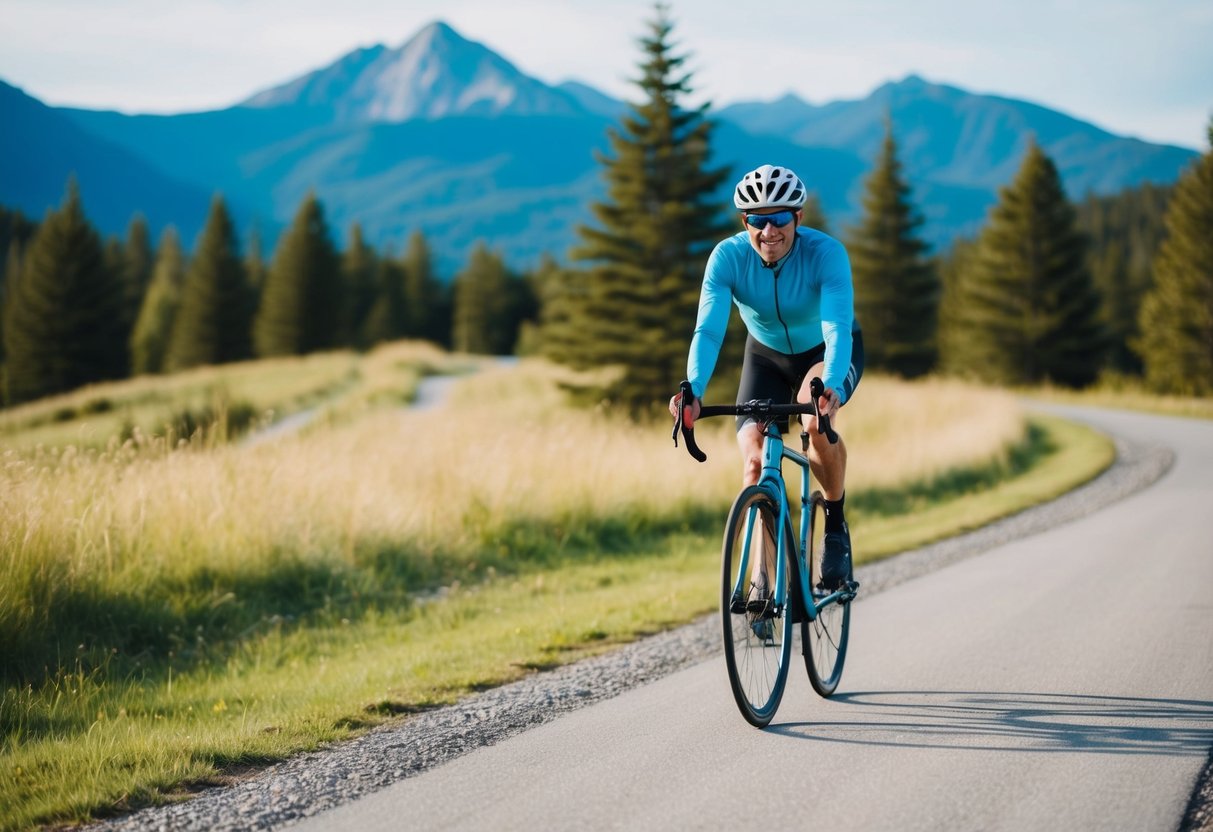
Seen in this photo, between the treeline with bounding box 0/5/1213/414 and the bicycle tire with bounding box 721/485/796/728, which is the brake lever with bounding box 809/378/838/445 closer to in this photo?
the bicycle tire with bounding box 721/485/796/728

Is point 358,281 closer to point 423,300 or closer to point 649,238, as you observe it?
point 423,300

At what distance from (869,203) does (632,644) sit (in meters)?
44.2

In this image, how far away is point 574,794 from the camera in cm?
382

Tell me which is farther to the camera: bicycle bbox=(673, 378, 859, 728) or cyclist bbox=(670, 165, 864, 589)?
cyclist bbox=(670, 165, 864, 589)

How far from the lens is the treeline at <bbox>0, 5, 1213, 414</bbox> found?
26047 mm

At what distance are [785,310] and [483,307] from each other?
91.4m

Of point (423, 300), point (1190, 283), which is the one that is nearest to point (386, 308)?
point (423, 300)

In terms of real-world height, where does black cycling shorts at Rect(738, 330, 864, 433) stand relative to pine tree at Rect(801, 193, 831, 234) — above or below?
below

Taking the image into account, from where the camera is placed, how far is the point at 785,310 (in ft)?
16.5

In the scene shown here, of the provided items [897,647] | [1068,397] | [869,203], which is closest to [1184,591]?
[897,647]

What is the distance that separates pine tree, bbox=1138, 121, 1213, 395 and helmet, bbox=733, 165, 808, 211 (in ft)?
152

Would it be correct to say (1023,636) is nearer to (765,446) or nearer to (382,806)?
(765,446)

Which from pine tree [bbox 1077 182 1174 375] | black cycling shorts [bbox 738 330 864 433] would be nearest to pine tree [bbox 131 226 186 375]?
pine tree [bbox 1077 182 1174 375]

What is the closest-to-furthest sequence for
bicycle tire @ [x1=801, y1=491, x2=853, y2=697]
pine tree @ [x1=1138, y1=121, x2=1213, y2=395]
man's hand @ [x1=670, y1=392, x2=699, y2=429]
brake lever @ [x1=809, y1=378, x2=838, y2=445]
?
brake lever @ [x1=809, y1=378, x2=838, y2=445], man's hand @ [x1=670, y1=392, x2=699, y2=429], bicycle tire @ [x1=801, y1=491, x2=853, y2=697], pine tree @ [x1=1138, y1=121, x2=1213, y2=395]
